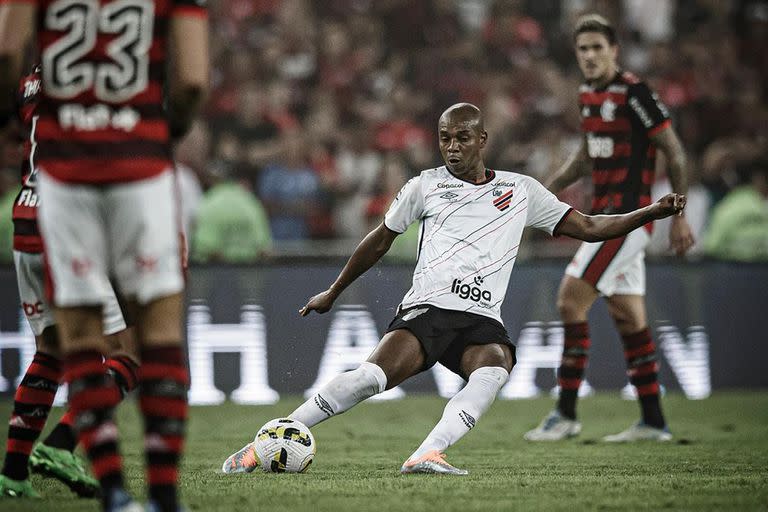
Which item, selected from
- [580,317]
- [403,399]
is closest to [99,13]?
[580,317]

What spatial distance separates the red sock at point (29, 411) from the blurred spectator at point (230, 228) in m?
6.16

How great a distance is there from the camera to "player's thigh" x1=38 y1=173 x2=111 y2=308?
14.7 ft

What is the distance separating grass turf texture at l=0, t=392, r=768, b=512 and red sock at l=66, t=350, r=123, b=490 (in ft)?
2.76

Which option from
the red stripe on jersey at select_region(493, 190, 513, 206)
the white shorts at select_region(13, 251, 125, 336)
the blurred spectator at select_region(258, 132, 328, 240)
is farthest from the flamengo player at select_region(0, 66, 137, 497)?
the blurred spectator at select_region(258, 132, 328, 240)

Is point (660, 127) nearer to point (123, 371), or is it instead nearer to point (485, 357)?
point (485, 357)

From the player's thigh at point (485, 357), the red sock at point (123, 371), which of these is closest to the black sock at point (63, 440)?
the red sock at point (123, 371)

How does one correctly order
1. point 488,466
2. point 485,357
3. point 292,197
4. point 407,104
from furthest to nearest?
point 407,104, point 292,197, point 488,466, point 485,357

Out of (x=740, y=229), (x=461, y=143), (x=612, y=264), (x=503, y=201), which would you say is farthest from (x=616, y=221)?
(x=740, y=229)

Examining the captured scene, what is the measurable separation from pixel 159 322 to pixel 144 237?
1.04ft

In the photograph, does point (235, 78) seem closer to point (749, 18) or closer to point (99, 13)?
point (749, 18)

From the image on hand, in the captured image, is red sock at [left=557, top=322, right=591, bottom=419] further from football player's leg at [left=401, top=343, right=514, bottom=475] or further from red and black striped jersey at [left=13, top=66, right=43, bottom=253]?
red and black striped jersey at [left=13, top=66, right=43, bottom=253]

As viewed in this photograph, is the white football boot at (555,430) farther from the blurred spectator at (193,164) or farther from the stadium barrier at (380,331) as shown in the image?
the blurred spectator at (193,164)

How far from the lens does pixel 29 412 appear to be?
19.4 feet

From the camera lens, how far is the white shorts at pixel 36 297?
19.2ft
